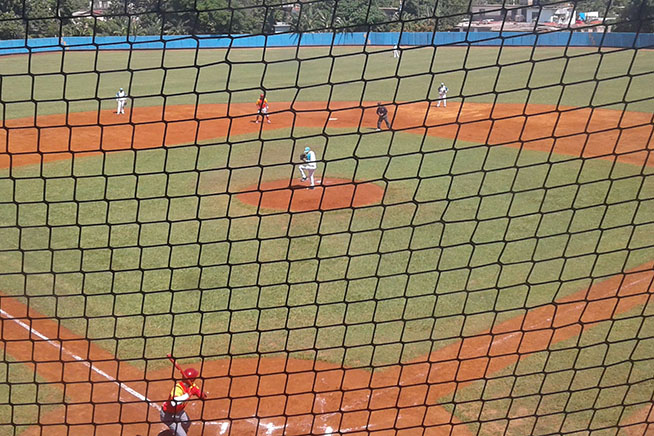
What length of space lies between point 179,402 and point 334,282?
506cm

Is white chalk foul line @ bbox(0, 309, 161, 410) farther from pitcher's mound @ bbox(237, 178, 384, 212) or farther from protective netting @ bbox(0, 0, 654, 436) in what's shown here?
pitcher's mound @ bbox(237, 178, 384, 212)

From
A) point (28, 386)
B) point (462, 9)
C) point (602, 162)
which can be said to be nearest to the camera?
point (28, 386)

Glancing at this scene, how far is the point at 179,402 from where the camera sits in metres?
6.41

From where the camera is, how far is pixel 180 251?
40.8ft

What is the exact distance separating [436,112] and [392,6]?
13.9 metres

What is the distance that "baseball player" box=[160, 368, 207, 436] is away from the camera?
629 cm

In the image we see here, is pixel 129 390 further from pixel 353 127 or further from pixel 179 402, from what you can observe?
pixel 353 127

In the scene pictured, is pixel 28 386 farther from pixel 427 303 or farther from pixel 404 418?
pixel 427 303

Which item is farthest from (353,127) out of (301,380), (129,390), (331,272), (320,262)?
(129,390)

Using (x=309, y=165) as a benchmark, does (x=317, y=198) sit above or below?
below

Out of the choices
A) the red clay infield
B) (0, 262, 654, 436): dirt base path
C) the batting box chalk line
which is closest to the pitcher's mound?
the red clay infield

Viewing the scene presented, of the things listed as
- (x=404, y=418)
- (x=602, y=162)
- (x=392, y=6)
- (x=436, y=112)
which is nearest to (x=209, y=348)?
(x=404, y=418)

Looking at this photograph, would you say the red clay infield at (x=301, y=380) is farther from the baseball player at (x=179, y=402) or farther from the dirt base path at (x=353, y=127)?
the dirt base path at (x=353, y=127)

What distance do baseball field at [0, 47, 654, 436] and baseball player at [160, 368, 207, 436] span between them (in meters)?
0.21
